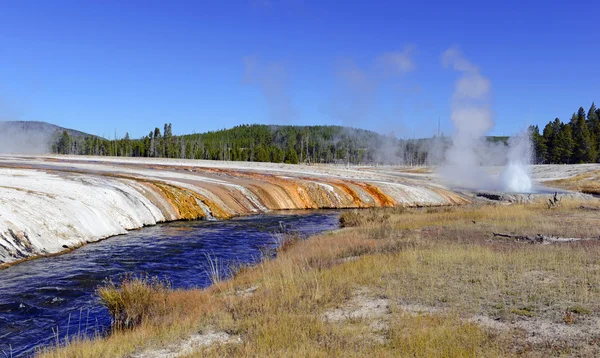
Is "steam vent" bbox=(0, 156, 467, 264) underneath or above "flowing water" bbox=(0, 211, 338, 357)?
above

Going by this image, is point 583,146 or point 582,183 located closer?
point 582,183

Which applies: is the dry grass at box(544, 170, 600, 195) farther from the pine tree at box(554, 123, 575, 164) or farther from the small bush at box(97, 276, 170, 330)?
the small bush at box(97, 276, 170, 330)

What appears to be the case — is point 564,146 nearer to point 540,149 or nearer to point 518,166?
point 540,149

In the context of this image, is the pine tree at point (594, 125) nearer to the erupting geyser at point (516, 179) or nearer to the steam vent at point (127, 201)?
the erupting geyser at point (516, 179)

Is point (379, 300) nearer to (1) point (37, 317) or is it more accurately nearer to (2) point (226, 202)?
(1) point (37, 317)

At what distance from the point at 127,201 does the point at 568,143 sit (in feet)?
351

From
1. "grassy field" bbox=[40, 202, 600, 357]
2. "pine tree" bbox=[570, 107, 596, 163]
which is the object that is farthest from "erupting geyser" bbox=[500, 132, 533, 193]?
"pine tree" bbox=[570, 107, 596, 163]

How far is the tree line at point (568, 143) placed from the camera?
101125 millimetres

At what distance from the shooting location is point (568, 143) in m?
102

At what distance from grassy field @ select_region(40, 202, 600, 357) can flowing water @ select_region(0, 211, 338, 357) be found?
1195 mm

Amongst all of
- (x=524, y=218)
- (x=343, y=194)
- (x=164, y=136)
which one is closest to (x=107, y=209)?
(x=524, y=218)

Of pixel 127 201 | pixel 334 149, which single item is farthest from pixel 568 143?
pixel 127 201

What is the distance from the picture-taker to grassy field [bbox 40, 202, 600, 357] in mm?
6203

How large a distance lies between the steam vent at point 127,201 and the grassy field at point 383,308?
8.08 meters
